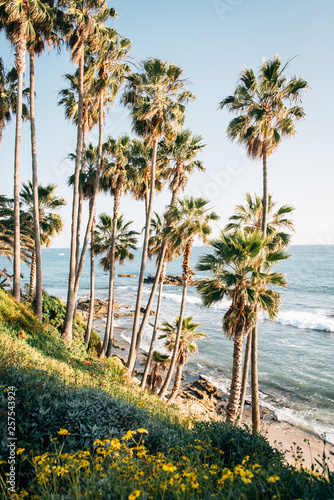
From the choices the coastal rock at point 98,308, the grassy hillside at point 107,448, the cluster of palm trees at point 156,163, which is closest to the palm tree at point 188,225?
the cluster of palm trees at point 156,163

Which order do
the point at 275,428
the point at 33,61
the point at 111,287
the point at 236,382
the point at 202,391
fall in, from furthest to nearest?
the point at 202,391
the point at 111,287
the point at 275,428
the point at 33,61
the point at 236,382

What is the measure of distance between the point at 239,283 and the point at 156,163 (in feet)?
29.9

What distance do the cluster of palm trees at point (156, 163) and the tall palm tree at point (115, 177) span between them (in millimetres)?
66

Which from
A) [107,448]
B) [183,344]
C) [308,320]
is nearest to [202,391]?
[183,344]

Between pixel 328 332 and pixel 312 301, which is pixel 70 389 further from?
pixel 312 301

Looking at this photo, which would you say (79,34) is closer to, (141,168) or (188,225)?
(141,168)

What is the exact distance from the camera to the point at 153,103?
14.5 meters

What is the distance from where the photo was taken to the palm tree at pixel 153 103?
14.7m

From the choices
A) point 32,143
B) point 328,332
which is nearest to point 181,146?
point 32,143

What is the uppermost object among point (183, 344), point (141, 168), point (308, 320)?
point (141, 168)

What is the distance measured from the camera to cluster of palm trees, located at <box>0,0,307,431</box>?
11.3 m

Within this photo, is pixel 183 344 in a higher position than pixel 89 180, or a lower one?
lower

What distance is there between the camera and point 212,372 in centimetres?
2292

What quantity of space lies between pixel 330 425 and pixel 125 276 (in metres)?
83.1
